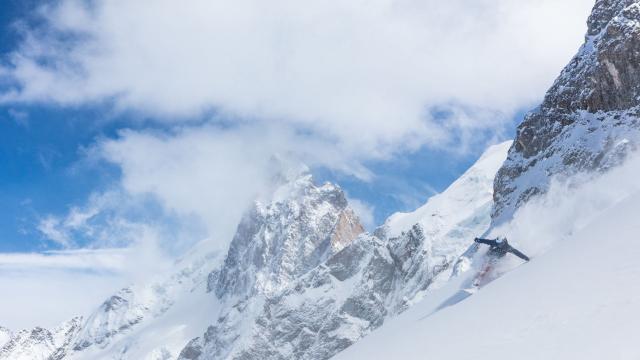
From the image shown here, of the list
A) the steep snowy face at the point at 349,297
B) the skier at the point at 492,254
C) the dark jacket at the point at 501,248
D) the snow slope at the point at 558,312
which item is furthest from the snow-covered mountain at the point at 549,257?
the dark jacket at the point at 501,248

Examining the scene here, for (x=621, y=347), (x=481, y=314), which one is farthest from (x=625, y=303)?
(x=481, y=314)

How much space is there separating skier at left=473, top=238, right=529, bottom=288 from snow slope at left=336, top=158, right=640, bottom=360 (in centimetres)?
1553

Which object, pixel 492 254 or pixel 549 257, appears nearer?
pixel 549 257

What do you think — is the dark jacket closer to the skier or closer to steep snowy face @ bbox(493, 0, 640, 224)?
the skier

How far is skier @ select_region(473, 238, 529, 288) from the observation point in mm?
43750

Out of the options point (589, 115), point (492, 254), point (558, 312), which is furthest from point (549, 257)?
point (589, 115)

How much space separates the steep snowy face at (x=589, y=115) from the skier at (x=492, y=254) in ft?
55.1

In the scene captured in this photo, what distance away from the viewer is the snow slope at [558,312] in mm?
16062

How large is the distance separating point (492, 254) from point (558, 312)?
2795cm

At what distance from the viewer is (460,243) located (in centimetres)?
17938

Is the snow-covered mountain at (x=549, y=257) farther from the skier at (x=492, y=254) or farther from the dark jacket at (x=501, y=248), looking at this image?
the dark jacket at (x=501, y=248)

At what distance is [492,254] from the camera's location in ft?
151

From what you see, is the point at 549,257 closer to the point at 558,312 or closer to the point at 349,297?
the point at 558,312

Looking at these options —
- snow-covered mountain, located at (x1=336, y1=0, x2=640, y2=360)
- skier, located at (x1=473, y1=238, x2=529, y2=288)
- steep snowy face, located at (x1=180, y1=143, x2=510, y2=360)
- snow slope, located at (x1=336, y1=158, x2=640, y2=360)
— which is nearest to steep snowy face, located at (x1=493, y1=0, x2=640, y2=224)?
snow-covered mountain, located at (x1=336, y1=0, x2=640, y2=360)
